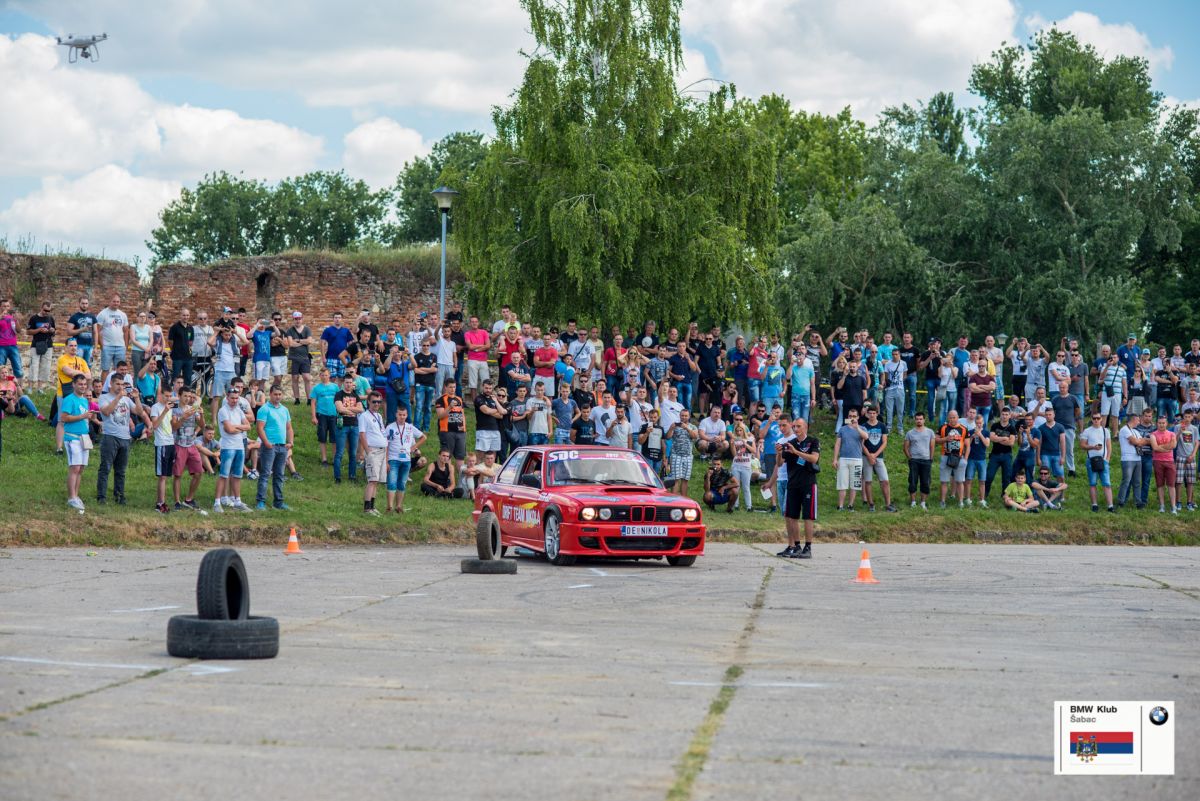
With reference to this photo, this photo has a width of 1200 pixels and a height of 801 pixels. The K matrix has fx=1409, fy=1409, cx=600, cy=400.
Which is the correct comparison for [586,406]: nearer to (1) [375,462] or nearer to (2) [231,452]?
(1) [375,462]

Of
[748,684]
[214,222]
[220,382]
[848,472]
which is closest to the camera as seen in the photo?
[748,684]

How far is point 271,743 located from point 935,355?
86.4 feet

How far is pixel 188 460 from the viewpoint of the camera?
22.4 metres

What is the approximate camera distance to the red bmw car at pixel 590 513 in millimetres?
17469

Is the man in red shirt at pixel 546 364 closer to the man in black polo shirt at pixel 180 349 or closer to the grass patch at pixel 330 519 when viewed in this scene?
the grass patch at pixel 330 519

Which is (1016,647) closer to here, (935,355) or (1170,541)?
(1170,541)

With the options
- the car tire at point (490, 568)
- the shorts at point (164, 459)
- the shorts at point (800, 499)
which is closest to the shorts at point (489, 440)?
the shorts at point (164, 459)

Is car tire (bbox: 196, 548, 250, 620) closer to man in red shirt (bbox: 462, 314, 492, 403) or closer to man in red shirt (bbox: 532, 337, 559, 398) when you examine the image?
man in red shirt (bbox: 532, 337, 559, 398)

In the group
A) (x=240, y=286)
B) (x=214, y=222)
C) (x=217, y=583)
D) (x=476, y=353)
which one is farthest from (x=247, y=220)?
(x=217, y=583)

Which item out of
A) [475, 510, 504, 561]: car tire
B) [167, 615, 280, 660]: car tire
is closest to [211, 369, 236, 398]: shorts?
[475, 510, 504, 561]: car tire

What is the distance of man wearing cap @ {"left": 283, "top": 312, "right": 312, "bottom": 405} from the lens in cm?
2873

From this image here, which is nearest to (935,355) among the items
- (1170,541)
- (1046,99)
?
(1170,541)

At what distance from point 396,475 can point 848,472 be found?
8.68 meters

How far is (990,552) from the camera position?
21531mm
